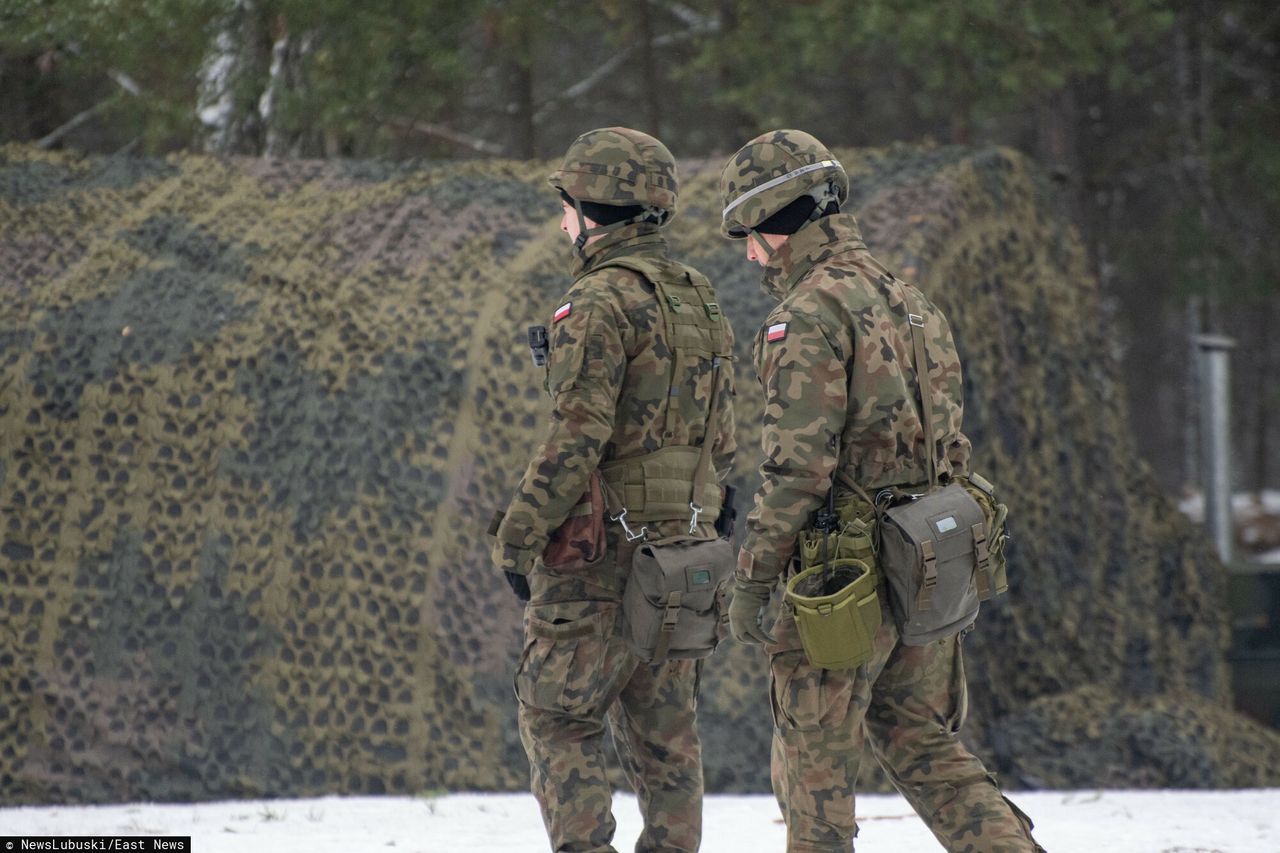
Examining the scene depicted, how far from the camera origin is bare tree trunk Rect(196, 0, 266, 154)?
950 centimetres

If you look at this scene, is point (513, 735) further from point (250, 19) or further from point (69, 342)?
point (250, 19)

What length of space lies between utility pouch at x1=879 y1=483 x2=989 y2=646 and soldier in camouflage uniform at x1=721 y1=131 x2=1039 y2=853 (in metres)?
0.08

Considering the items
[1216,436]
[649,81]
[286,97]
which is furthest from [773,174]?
[649,81]

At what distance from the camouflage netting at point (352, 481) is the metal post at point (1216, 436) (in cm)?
106

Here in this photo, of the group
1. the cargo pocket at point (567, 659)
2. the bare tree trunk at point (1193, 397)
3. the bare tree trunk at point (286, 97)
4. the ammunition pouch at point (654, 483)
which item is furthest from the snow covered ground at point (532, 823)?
the bare tree trunk at point (1193, 397)

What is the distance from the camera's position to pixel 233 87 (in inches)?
375

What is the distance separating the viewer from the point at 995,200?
7660 millimetres

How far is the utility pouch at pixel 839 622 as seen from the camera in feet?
11.0

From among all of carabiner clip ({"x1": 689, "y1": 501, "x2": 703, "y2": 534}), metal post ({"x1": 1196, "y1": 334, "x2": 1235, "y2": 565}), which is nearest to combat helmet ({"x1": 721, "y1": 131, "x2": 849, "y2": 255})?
carabiner clip ({"x1": 689, "y1": 501, "x2": 703, "y2": 534})

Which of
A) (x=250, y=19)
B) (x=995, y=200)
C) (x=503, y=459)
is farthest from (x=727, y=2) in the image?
(x=503, y=459)

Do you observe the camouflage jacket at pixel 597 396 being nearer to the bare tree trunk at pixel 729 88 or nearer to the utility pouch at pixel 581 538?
the utility pouch at pixel 581 538

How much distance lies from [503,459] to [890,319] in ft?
11.4

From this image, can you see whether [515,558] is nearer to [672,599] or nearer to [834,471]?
[672,599]

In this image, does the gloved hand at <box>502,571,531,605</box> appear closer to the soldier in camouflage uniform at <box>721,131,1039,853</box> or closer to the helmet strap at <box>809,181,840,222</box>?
the soldier in camouflage uniform at <box>721,131,1039,853</box>
